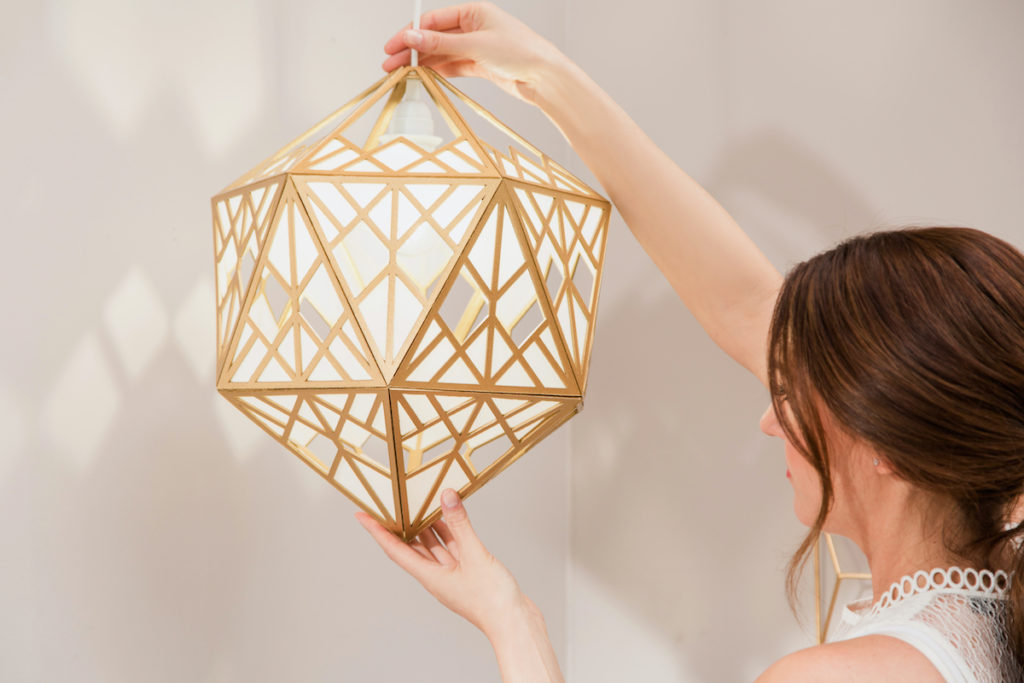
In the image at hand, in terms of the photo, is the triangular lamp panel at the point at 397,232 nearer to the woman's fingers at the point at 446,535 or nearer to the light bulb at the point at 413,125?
the light bulb at the point at 413,125

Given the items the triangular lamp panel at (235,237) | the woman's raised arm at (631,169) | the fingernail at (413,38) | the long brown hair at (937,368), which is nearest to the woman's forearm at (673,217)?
the woman's raised arm at (631,169)

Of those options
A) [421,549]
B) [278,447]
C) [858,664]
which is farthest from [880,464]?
[278,447]

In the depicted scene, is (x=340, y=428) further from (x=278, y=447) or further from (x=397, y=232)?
(x=278, y=447)

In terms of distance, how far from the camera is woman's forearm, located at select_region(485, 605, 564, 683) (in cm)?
83

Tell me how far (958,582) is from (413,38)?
0.66 m

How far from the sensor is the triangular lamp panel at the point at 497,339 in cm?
61

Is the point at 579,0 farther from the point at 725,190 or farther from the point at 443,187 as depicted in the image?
the point at 443,187

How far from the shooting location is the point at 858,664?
659 millimetres

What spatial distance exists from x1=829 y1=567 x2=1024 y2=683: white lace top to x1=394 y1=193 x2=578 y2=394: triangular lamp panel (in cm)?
32

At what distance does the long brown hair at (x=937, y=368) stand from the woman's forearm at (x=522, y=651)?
318mm

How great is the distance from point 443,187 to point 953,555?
52 centimetres

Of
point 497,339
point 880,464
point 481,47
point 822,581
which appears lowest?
point 822,581

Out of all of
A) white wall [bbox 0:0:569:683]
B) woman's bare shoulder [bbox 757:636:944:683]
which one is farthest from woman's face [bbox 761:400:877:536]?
white wall [bbox 0:0:569:683]

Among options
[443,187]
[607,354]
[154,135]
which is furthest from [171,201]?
[607,354]
